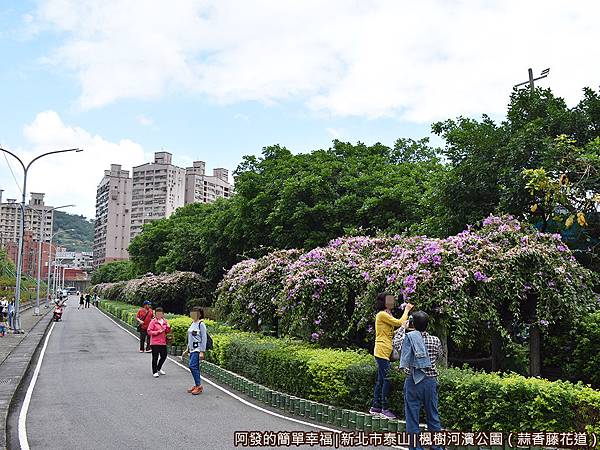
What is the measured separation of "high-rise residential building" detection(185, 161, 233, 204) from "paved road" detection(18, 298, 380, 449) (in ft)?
385

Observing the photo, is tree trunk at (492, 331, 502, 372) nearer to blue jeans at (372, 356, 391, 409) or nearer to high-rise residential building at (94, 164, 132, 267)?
blue jeans at (372, 356, 391, 409)

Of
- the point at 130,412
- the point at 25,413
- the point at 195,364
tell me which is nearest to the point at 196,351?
the point at 195,364

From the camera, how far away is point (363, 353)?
10.7 metres

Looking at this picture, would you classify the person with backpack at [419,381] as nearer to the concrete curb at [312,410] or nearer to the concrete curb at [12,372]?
the concrete curb at [312,410]

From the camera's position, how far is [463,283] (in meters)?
9.71

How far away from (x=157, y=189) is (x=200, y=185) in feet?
32.4

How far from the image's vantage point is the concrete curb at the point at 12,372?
9.37 metres

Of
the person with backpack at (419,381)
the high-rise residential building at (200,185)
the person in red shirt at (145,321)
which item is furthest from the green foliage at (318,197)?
the high-rise residential building at (200,185)

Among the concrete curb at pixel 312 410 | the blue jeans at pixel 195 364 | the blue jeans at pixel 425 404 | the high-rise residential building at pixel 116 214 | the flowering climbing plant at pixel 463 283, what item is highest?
the high-rise residential building at pixel 116 214

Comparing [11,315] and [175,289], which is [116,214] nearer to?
[175,289]

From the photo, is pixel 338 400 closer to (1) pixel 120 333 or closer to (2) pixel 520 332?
(2) pixel 520 332

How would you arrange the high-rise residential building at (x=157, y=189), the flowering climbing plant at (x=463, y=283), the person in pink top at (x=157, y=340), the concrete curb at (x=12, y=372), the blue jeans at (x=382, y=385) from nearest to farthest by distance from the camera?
the blue jeans at (x=382, y=385), the concrete curb at (x=12, y=372), the flowering climbing plant at (x=463, y=283), the person in pink top at (x=157, y=340), the high-rise residential building at (x=157, y=189)

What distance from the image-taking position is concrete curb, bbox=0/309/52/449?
30.8ft

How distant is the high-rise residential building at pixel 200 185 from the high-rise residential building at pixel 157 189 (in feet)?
5.18
